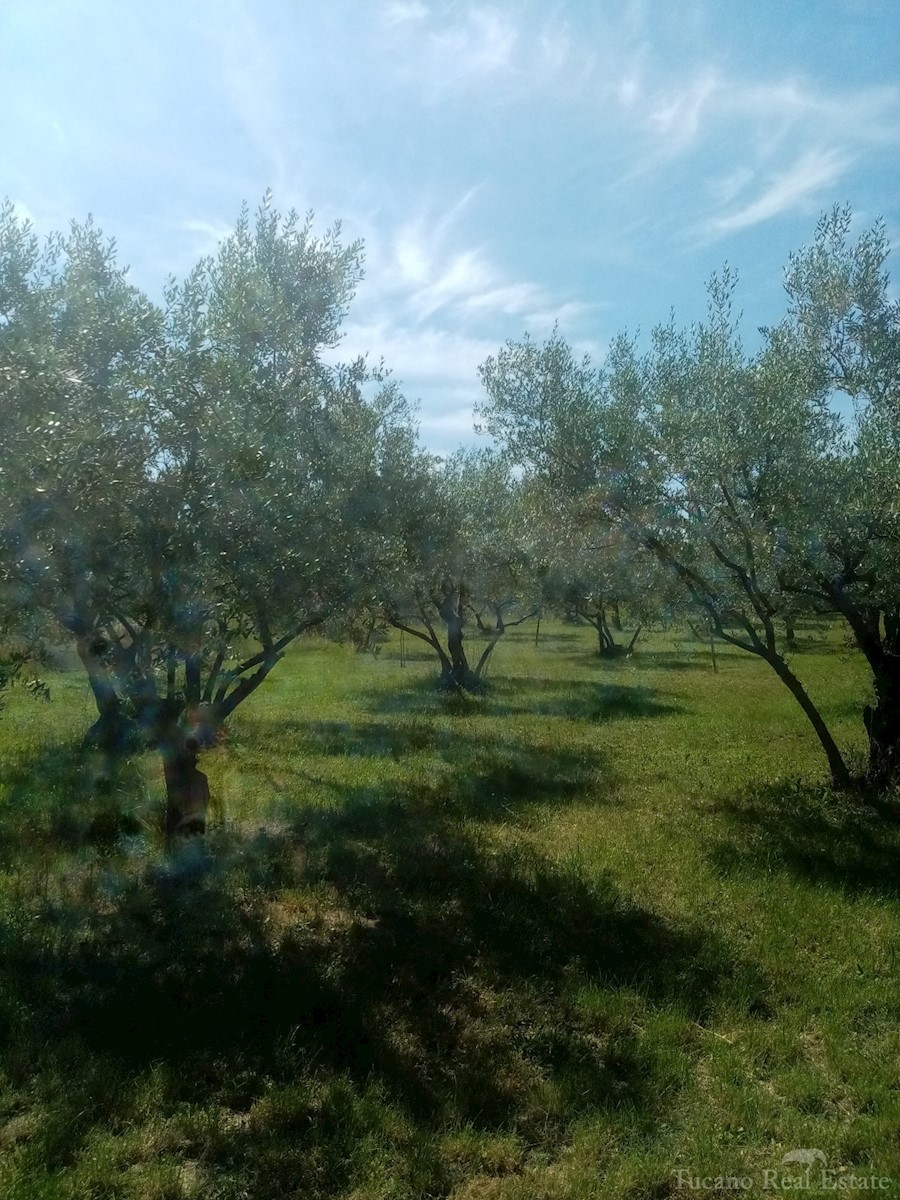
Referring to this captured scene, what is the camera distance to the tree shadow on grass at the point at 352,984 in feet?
16.6

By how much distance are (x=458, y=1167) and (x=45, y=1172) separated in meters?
2.10

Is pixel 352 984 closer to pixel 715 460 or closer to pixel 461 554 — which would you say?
pixel 715 460

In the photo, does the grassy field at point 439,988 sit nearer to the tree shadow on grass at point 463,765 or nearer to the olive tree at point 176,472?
the tree shadow on grass at point 463,765

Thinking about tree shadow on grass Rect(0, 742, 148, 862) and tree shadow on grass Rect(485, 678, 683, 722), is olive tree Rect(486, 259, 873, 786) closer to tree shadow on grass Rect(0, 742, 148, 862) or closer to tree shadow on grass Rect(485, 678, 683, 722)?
tree shadow on grass Rect(0, 742, 148, 862)

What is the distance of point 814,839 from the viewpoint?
425 inches

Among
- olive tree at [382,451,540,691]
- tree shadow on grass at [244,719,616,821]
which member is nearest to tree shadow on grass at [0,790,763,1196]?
tree shadow on grass at [244,719,616,821]

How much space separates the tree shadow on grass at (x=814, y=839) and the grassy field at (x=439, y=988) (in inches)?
2.2

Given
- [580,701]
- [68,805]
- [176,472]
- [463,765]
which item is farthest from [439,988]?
[580,701]

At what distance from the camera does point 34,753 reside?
14742 mm

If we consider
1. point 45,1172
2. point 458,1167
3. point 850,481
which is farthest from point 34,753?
point 850,481

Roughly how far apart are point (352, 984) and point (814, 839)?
273 inches

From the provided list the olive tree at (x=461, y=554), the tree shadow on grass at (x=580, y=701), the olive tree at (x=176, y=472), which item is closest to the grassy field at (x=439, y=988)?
the olive tree at (x=176, y=472)

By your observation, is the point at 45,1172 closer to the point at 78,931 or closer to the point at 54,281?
the point at 78,931

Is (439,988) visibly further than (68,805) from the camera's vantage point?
No
